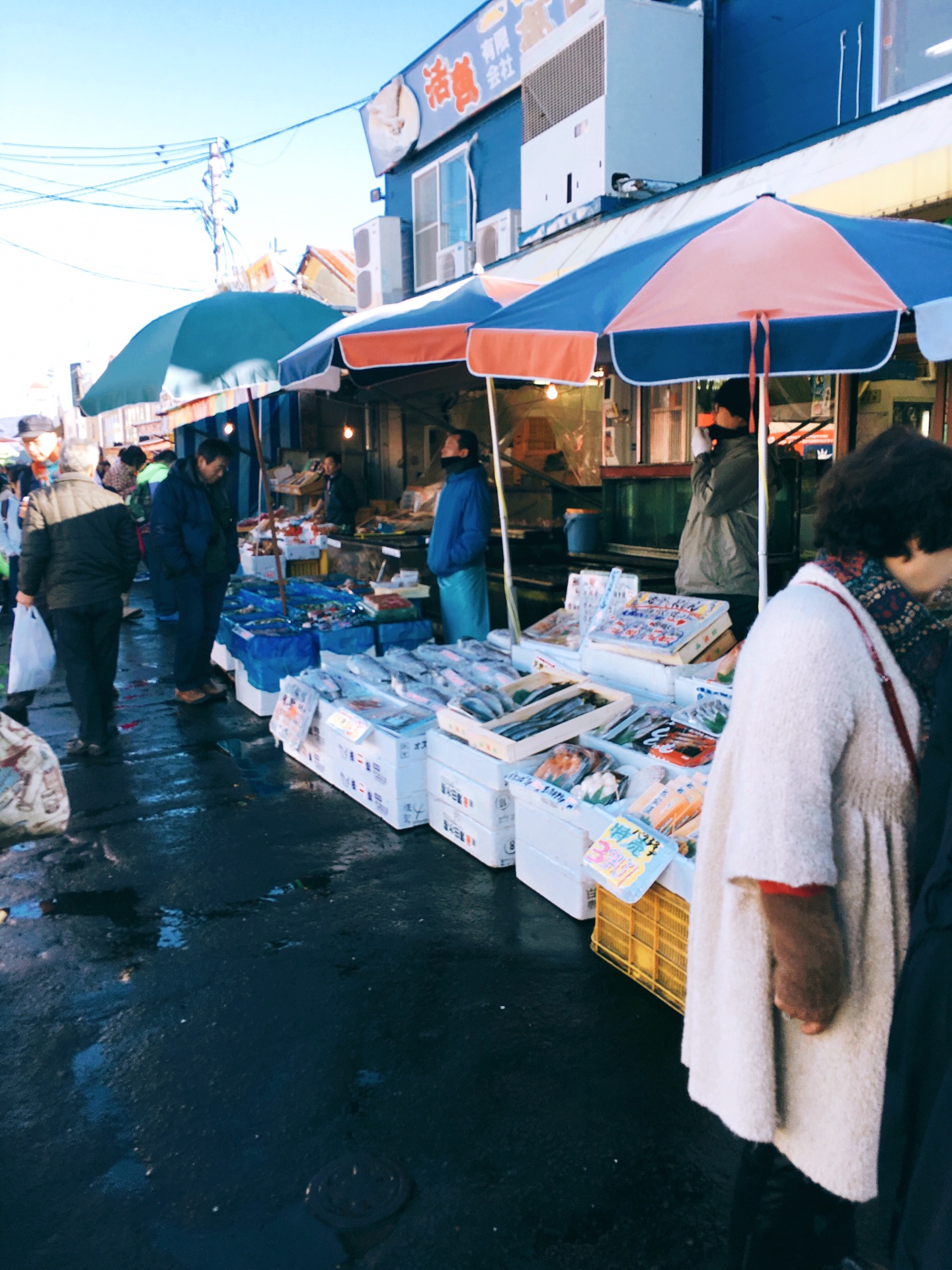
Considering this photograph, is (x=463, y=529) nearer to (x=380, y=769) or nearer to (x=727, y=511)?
(x=727, y=511)

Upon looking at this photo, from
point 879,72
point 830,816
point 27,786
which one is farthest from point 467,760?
point 879,72

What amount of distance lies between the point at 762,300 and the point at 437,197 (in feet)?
40.4

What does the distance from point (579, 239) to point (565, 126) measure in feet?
7.72

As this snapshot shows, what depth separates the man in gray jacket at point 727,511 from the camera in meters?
5.31

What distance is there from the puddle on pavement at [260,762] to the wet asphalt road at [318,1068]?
2.80ft

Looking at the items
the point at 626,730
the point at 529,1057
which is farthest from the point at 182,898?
the point at 626,730

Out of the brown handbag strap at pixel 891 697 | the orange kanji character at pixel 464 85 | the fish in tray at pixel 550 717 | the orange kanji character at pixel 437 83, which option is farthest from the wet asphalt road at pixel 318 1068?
the orange kanji character at pixel 437 83

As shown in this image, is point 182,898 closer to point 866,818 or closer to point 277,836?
point 277,836

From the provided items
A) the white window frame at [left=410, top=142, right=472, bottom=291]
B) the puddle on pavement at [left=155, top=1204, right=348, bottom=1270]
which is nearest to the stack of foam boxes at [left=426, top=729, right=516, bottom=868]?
the puddle on pavement at [left=155, top=1204, right=348, bottom=1270]

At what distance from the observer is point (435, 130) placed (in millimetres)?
14016

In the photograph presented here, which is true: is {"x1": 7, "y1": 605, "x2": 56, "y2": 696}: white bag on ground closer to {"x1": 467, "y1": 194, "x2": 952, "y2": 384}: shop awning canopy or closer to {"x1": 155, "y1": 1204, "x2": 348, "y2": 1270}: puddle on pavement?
{"x1": 467, "y1": 194, "x2": 952, "y2": 384}: shop awning canopy

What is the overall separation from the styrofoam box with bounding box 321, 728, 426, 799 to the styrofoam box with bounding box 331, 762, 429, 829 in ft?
0.04

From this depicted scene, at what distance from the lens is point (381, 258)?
15.0 metres

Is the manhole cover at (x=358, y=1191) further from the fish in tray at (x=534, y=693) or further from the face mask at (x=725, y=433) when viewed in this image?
the face mask at (x=725, y=433)
